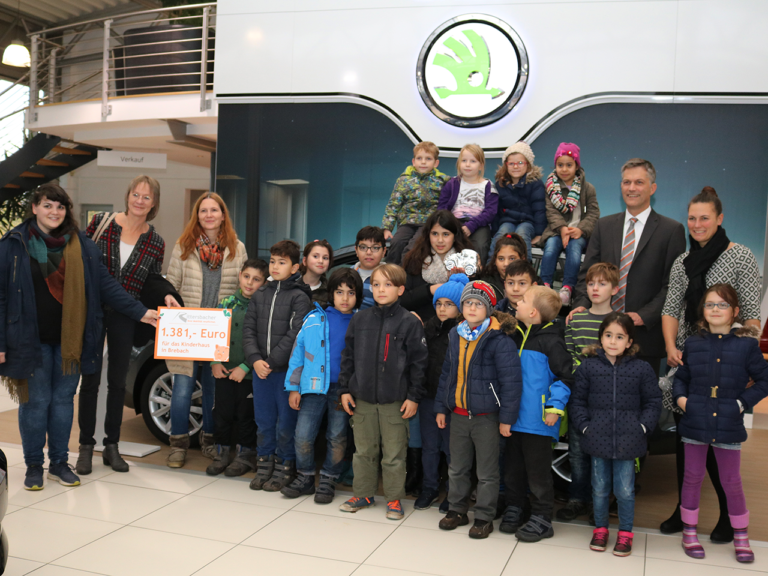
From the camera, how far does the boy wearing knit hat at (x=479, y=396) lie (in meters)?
2.96

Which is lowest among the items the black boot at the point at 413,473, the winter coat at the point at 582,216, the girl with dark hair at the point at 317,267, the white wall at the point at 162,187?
the black boot at the point at 413,473

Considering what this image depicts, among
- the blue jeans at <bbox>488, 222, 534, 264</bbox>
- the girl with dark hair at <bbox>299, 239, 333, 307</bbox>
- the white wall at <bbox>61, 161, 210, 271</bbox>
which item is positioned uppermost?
the white wall at <bbox>61, 161, 210, 271</bbox>

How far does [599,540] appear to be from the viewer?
2891mm

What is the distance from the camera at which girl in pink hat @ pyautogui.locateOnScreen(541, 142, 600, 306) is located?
379 cm

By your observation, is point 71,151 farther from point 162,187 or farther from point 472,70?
point 472,70

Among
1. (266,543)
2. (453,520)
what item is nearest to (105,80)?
(266,543)

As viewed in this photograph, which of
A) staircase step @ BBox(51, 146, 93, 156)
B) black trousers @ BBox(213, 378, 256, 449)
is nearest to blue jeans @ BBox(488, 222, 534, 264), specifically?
black trousers @ BBox(213, 378, 256, 449)

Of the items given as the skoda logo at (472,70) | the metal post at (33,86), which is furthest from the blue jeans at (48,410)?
the metal post at (33,86)

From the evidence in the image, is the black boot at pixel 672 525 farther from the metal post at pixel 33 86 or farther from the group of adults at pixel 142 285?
the metal post at pixel 33 86

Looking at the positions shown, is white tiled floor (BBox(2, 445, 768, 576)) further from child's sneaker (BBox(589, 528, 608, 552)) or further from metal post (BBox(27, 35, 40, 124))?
metal post (BBox(27, 35, 40, 124))

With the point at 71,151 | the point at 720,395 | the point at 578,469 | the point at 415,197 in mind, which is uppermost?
the point at 71,151

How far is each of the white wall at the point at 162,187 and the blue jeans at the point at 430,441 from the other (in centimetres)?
1063

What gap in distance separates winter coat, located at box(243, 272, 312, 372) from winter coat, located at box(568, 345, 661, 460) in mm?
1557

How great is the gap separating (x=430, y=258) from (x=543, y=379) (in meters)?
1.02
